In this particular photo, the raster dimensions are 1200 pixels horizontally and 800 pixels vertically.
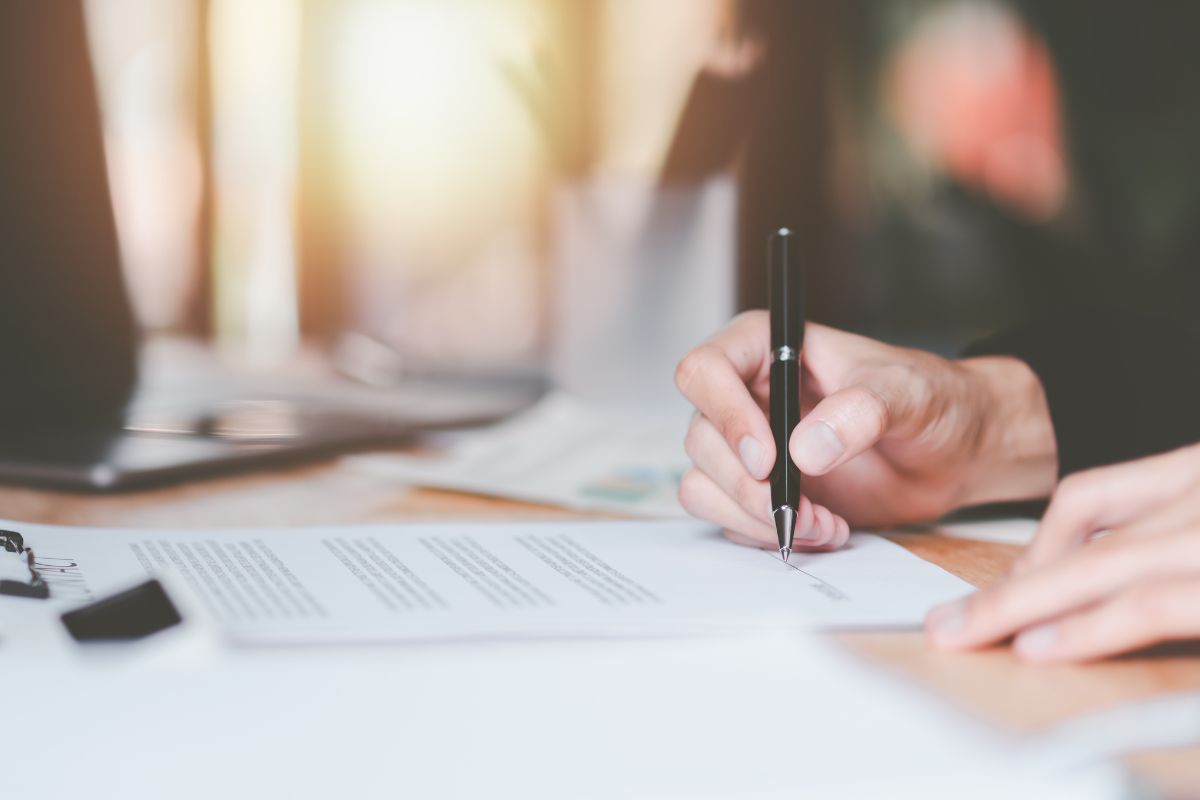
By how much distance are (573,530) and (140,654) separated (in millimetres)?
227

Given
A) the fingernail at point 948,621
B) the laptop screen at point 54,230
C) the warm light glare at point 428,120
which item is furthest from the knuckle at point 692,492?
the warm light glare at point 428,120

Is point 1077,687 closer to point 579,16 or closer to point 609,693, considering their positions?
point 609,693

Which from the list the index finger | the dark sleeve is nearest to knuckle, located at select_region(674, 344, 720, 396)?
the index finger

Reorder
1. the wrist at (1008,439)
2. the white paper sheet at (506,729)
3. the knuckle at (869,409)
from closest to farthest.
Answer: the white paper sheet at (506,729)
the knuckle at (869,409)
the wrist at (1008,439)

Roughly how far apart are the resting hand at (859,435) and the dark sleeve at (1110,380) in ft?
0.05

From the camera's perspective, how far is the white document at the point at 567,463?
1.92ft

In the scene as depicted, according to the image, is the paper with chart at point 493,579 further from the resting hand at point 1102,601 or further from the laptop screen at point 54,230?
the laptop screen at point 54,230

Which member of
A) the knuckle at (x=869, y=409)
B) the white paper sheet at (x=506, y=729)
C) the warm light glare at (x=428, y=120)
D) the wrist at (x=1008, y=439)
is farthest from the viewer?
the warm light glare at (x=428, y=120)

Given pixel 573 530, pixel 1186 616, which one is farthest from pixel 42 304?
pixel 1186 616

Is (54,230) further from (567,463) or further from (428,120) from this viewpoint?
(428,120)

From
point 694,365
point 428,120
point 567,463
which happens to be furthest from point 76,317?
point 428,120

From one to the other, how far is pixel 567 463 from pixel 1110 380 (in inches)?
13.4

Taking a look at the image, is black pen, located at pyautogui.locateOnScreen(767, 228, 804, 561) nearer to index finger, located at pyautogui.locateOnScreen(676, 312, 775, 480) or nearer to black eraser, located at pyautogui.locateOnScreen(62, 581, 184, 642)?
index finger, located at pyautogui.locateOnScreen(676, 312, 775, 480)

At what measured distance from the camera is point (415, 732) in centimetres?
24
